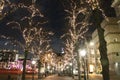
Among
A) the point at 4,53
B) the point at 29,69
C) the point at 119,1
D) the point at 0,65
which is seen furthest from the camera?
the point at 4,53

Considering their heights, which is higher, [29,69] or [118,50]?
[118,50]

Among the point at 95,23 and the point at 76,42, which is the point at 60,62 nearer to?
the point at 76,42

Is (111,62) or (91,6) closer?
(91,6)

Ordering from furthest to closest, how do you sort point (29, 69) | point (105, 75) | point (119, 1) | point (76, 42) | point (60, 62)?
1. point (60, 62)
2. point (29, 69)
3. point (119, 1)
4. point (76, 42)
5. point (105, 75)

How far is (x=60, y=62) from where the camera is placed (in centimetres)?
16850

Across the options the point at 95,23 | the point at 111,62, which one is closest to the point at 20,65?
the point at 111,62

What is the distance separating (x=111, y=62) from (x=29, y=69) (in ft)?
101

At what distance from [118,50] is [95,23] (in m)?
64.2

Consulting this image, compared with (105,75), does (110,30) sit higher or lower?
higher

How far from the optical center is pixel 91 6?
554 inches

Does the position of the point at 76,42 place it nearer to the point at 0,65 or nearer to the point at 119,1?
the point at 119,1

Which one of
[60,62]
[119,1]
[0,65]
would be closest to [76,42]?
[119,1]

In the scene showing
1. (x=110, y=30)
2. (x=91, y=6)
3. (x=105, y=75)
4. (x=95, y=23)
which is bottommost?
(x=105, y=75)

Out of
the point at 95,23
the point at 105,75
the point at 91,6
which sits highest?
the point at 91,6
